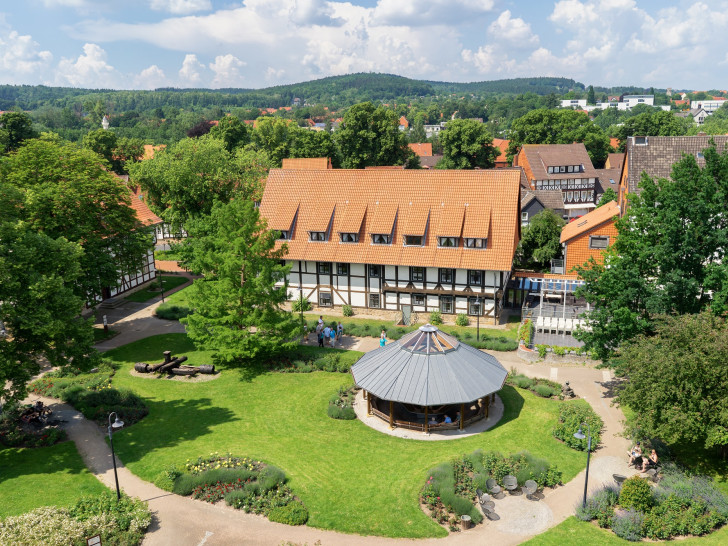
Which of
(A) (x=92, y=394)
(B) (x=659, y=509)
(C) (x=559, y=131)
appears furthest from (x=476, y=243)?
(C) (x=559, y=131)

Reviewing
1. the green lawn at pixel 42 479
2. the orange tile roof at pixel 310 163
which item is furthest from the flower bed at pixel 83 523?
the orange tile roof at pixel 310 163

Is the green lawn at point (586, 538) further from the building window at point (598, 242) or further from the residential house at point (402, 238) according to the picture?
the building window at point (598, 242)

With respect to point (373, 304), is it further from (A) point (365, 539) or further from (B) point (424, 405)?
(A) point (365, 539)

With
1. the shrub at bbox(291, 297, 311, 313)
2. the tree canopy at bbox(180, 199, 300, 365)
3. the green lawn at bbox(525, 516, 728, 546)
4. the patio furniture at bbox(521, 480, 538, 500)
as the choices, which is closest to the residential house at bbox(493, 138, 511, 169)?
the shrub at bbox(291, 297, 311, 313)

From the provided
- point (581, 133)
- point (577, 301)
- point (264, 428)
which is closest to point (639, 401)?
point (264, 428)

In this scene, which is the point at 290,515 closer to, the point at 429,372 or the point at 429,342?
the point at 429,372

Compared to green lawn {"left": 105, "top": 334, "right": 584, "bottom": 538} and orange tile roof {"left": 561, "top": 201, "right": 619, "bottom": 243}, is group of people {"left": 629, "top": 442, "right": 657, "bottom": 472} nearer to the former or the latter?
green lawn {"left": 105, "top": 334, "right": 584, "bottom": 538}
